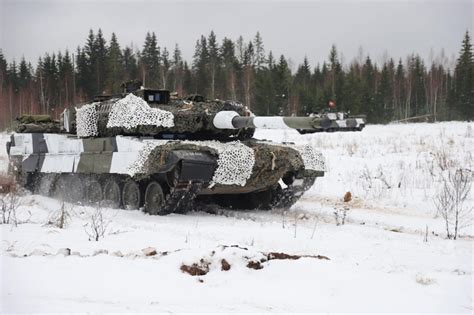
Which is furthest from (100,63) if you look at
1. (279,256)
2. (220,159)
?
(279,256)

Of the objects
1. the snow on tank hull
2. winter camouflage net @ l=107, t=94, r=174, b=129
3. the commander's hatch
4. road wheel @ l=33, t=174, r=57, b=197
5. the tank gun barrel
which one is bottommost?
road wheel @ l=33, t=174, r=57, b=197

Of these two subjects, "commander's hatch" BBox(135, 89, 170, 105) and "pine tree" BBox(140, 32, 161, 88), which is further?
"pine tree" BBox(140, 32, 161, 88)

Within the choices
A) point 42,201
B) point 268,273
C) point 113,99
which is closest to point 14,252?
point 268,273

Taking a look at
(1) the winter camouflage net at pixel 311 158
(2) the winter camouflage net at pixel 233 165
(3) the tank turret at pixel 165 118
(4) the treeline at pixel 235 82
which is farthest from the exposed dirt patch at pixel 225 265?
(4) the treeline at pixel 235 82

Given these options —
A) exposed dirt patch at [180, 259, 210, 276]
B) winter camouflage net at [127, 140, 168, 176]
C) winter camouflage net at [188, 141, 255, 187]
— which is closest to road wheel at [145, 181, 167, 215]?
winter camouflage net at [127, 140, 168, 176]

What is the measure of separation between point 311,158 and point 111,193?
12.9ft

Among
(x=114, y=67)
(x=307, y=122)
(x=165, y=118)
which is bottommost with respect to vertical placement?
(x=307, y=122)

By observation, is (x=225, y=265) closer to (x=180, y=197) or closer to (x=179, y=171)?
(x=179, y=171)

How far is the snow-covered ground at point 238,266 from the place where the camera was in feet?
12.9

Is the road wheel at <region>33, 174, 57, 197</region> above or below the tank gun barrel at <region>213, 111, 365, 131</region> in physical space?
below

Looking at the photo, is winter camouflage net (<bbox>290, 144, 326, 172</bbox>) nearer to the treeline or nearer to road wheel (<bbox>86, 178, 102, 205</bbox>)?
road wheel (<bbox>86, 178, 102, 205</bbox>)

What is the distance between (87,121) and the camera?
11.1m

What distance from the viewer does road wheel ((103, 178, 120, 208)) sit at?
34.2 ft

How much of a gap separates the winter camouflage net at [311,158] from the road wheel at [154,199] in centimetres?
245
